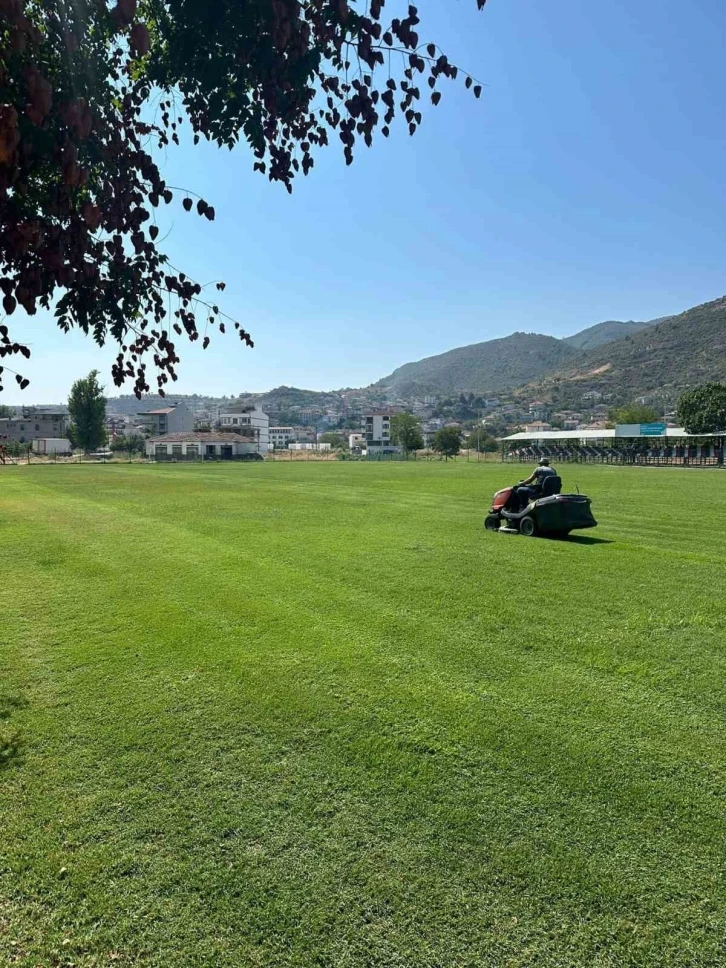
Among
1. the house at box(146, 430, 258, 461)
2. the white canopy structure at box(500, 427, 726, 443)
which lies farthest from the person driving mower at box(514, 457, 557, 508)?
the house at box(146, 430, 258, 461)

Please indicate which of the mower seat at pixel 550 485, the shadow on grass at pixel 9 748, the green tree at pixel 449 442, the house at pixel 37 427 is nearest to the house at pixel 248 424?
the house at pixel 37 427

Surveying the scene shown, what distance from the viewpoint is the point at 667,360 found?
523 feet

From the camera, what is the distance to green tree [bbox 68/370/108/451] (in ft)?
275

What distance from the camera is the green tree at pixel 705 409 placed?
76562mm

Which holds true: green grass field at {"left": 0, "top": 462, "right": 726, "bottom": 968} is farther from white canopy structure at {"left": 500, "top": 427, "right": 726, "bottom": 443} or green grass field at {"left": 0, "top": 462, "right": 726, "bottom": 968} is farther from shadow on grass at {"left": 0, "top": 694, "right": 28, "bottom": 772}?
white canopy structure at {"left": 500, "top": 427, "right": 726, "bottom": 443}

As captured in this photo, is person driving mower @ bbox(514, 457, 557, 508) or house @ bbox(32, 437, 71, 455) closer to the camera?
person driving mower @ bbox(514, 457, 557, 508)

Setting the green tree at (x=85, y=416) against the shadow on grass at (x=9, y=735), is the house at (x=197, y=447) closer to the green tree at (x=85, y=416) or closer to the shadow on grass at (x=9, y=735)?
the green tree at (x=85, y=416)

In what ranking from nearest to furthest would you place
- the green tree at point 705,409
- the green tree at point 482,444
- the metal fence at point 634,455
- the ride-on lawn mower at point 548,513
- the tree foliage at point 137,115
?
the tree foliage at point 137,115 → the ride-on lawn mower at point 548,513 → the metal fence at point 634,455 → the green tree at point 705,409 → the green tree at point 482,444

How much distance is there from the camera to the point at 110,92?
10.5 feet

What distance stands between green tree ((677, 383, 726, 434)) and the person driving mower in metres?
75.5

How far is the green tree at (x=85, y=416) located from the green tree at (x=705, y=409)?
77497mm

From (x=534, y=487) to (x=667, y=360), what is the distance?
167625 mm

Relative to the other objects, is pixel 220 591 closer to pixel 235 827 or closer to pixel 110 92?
pixel 235 827

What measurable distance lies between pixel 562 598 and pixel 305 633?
10.7 ft
